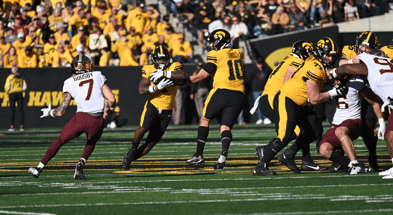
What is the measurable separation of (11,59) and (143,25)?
484cm

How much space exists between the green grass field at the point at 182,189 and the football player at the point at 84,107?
0.48 metres

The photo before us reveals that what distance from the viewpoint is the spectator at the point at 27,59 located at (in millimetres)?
22047

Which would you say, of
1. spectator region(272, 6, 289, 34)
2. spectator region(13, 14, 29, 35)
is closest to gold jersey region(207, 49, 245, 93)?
spectator region(272, 6, 289, 34)

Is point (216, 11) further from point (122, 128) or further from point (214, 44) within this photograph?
point (214, 44)

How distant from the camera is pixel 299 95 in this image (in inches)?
318

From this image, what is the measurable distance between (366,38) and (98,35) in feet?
48.6

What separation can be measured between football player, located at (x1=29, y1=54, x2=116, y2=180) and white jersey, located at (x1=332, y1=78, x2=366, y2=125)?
299cm

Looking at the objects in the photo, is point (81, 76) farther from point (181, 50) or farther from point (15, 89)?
point (181, 50)

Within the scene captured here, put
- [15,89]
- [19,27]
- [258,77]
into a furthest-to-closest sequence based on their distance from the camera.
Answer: [19,27]
[258,77]
[15,89]

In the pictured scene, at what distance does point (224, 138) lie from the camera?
30.1 feet

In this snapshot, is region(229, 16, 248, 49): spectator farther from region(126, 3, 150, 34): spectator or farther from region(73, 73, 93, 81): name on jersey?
region(73, 73, 93, 81): name on jersey

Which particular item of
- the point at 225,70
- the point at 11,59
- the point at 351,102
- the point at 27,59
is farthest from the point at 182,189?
the point at 11,59

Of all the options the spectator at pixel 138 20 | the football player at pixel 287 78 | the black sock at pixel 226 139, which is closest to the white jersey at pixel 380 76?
the football player at pixel 287 78

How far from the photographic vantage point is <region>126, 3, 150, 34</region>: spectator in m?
21.9
